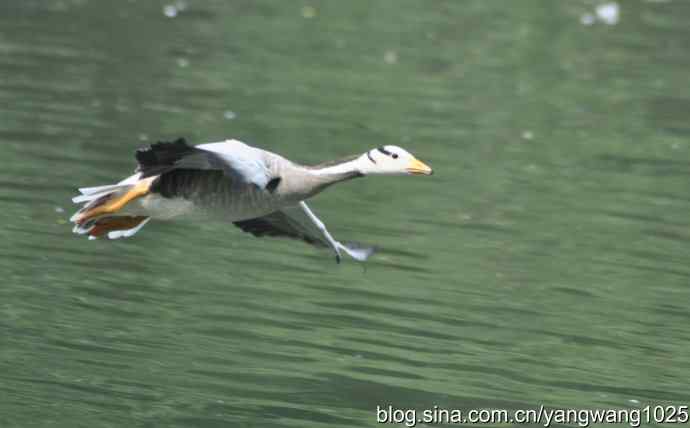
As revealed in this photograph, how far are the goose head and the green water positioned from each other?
1.44 m

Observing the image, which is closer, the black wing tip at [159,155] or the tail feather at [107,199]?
the black wing tip at [159,155]

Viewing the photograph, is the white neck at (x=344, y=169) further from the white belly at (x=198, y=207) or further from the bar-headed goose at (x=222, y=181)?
the white belly at (x=198, y=207)

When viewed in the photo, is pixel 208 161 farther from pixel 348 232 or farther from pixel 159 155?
pixel 348 232

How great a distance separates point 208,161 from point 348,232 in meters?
4.54

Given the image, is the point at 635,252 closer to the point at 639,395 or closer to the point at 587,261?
the point at 587,261

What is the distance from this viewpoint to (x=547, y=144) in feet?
56.7

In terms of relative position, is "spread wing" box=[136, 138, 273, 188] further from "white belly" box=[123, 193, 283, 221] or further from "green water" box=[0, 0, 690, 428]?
"green water" box=[0, 0, 690, 428]

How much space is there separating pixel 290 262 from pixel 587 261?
2.51m

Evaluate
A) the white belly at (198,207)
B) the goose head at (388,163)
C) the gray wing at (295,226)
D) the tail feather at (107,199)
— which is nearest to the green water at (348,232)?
the gray wing at (295,226)

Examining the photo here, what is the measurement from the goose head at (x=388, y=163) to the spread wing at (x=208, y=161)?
1.85 feet

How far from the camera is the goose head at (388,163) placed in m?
8.66

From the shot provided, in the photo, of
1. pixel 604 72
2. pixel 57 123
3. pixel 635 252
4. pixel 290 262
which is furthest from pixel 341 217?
pixel 604 72

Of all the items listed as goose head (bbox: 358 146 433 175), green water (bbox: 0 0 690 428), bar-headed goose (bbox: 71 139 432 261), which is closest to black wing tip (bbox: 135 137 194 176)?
bar-headed goose (bbox: 71 139 432 261)

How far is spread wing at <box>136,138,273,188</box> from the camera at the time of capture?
8.48m
